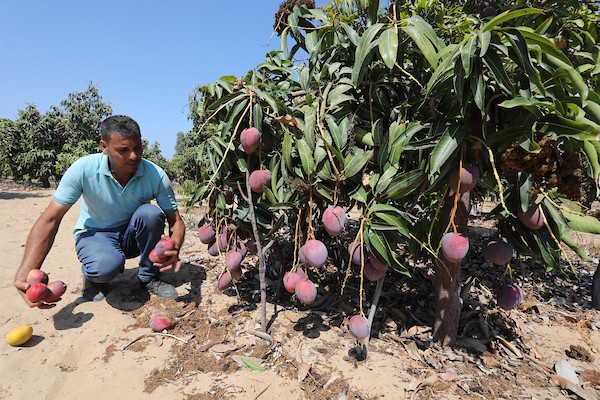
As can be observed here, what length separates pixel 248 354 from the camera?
1.78 meters

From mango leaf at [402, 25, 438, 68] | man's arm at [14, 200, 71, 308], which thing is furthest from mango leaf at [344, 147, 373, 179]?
man's arm at [14, 200, 71, 308]

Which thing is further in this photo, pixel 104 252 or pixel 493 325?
pixel 104 252

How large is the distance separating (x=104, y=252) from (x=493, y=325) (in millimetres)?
2505

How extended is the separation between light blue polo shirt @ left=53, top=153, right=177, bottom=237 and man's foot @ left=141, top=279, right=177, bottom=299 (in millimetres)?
485

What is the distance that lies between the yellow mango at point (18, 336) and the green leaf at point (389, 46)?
88.9 inches

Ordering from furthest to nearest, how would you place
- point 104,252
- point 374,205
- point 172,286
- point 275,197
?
point 172,286
point 104,252
point 275,197
point 374,205

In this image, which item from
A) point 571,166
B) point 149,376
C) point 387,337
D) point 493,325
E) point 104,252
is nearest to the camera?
point 571,166

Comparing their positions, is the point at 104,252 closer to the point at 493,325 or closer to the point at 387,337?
the point at 387,337

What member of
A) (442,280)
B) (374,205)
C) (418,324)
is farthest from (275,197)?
(418,324)

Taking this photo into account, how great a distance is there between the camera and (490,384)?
5.20 feet

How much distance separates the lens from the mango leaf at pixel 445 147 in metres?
1.27

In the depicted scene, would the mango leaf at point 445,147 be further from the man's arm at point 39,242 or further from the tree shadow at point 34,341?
the tree shadow at point 34,341

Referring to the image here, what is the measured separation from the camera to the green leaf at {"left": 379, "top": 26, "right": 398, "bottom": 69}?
131cm

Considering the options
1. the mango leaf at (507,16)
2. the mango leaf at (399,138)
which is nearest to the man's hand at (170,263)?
the mango leaf at (399,138)
